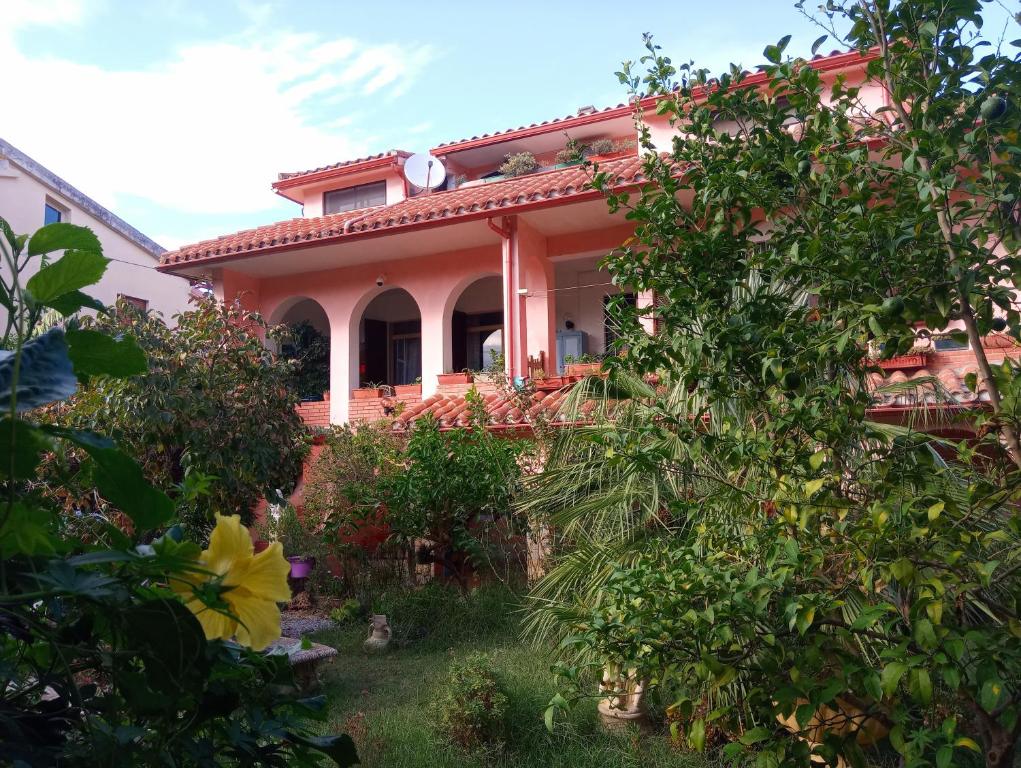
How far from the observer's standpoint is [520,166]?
13.5 m

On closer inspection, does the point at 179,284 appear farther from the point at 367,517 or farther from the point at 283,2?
the point at 283,2

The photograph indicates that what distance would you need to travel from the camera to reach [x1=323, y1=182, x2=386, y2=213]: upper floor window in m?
14.8

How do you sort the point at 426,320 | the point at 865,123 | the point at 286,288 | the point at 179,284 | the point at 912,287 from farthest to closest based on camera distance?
the point at 179,284, the point at 286,288, the point at 426,320, the point at 865,123, the point at 912,287

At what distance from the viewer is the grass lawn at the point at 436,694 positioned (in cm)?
480

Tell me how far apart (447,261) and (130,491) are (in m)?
11.4

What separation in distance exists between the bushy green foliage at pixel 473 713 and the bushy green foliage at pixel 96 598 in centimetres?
419

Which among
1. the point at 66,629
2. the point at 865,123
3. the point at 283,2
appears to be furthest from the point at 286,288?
the point at 66,629

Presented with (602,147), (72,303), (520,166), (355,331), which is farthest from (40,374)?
(520,166)

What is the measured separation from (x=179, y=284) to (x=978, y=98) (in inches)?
864

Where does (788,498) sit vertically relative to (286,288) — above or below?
below

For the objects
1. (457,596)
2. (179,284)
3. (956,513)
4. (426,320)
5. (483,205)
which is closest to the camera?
(956,513)

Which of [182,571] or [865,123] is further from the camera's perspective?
[865,123]

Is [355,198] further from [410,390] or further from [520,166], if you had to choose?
[410,390]

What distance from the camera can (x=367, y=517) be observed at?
9305 mm
